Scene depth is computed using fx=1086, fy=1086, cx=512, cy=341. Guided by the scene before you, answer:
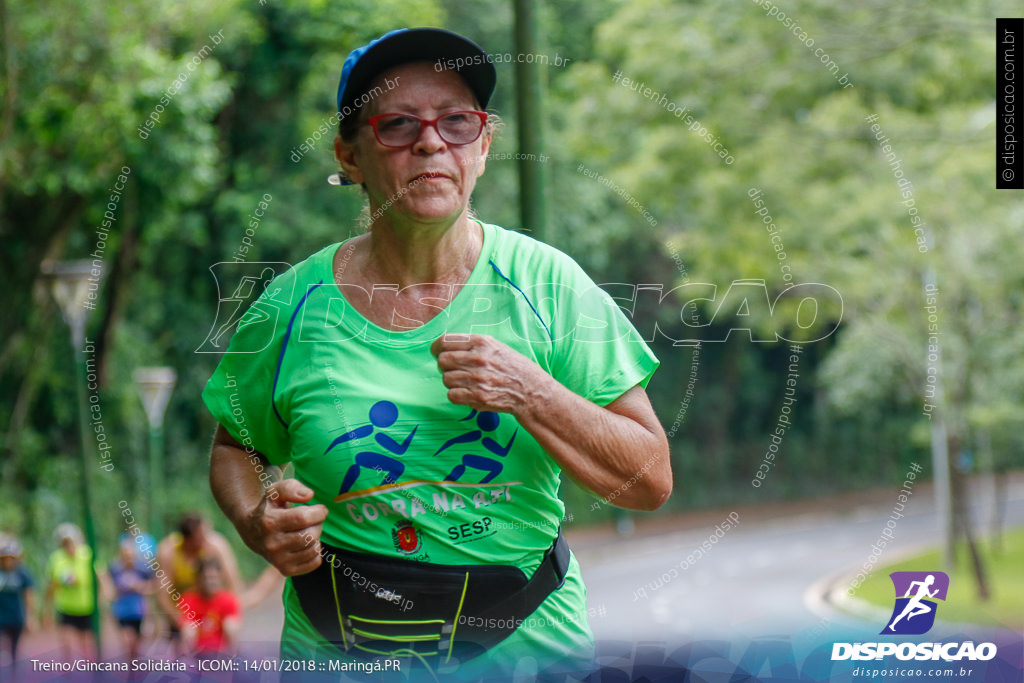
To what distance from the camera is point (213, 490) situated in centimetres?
186

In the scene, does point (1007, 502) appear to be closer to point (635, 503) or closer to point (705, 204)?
point (705, 204)

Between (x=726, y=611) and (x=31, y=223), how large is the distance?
9.10 meters

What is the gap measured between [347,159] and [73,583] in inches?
298

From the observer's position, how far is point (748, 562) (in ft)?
60.5

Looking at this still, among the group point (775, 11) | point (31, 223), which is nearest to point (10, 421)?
point (31, 223)

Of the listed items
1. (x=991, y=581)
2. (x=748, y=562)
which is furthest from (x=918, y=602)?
(x=748, y=562)

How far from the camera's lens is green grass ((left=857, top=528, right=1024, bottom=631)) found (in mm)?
10133

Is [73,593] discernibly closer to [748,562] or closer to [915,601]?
[915,601]

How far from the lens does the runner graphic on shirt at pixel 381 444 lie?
1.69 m

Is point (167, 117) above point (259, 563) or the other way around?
above

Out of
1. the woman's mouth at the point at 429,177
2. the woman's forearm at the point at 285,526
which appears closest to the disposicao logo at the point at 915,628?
the woman's forearm at the point at 285,526

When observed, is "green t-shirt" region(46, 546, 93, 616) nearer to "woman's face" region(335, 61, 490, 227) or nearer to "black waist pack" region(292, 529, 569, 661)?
"black waist pack" region(292, 529, 569, 661)

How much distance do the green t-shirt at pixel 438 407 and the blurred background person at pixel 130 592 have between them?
675cm

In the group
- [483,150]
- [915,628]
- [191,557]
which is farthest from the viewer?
[191,557]
